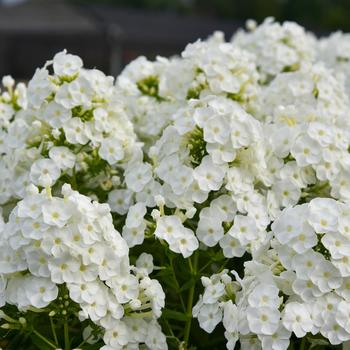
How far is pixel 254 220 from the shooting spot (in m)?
2.63

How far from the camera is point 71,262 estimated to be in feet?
7.36

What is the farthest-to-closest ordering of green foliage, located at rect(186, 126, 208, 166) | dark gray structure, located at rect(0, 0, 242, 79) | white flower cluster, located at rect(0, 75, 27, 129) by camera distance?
dark gray structure, located at rect(0, 0, 242, 79) < white flower cluster, located at rect(0, 75, 27, 129) < green foliage, located at rect(186, 126, 208, 166)

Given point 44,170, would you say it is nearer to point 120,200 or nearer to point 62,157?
point 62,157

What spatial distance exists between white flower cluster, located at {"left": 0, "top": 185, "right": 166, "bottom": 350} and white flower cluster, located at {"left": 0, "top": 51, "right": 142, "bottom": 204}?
0.52 m

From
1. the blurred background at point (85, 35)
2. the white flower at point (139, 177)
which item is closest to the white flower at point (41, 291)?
the white flower at point (139, 177)

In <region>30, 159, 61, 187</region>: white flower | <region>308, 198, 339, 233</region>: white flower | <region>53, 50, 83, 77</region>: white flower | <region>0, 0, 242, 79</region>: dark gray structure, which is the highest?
<region>53, 50, 83, 77</region>: white flower

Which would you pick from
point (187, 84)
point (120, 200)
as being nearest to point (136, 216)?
point (120, 200)

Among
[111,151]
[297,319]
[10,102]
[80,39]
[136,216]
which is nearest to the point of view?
[297,319]

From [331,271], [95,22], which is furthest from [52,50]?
[331,271]

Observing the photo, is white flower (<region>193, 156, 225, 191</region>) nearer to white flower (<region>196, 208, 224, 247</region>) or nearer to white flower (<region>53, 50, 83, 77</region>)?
white flower (<region>196, 208, 224, 247</region>)

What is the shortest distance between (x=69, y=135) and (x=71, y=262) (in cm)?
67

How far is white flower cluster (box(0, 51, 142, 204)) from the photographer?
281cm

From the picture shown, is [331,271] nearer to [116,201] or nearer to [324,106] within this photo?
[116,201]

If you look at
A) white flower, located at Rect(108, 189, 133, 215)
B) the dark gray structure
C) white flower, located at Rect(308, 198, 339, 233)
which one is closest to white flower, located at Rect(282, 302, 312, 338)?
white flower, located at Rect(308, 198, 339, 233)
